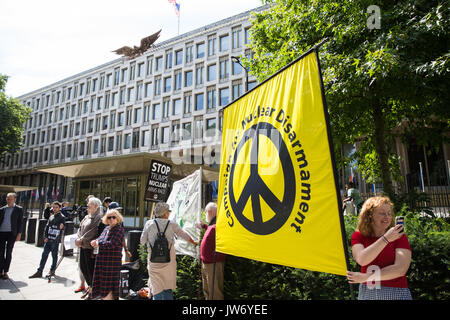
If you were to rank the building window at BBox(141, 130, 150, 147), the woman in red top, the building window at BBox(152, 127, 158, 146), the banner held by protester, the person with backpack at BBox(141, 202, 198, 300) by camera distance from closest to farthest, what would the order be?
1. the woman in red top
2. the person with backpack at BBox(141, 202, 198, 300)
3. the banner held by protester
4. the building window at BBox(152, 127, 158, 146)
5. the building window at BBox(141, 130, 150, 147)

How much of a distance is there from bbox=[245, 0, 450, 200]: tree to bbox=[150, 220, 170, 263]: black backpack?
5.42 metres

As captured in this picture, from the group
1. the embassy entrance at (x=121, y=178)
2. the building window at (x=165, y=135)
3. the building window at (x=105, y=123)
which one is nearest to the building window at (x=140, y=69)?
the building window at (x=105, y=123)

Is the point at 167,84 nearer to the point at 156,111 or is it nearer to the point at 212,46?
the point at 156,111

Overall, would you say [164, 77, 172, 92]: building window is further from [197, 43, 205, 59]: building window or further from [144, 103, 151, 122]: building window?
[197, 43, 205, 59]: building window

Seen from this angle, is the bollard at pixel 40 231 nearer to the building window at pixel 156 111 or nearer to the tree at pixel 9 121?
the building window at pixel 156 111

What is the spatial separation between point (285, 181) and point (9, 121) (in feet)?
149

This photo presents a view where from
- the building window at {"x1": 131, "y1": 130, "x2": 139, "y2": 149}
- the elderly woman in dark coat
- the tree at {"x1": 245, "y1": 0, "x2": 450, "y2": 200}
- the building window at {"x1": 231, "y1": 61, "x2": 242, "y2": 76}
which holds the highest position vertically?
the building window at {"x1": 231, "y1": 61, "x2": 242, "y2": 76}

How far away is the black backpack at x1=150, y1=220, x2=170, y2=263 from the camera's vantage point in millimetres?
4156

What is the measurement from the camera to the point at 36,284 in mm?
6477

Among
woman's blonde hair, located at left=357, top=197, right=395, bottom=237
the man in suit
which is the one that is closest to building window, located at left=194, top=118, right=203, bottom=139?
the man in suit

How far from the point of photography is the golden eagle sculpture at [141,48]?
4297 centimetres

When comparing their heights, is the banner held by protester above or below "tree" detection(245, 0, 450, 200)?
below

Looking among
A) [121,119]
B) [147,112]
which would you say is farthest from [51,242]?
[121,119]
